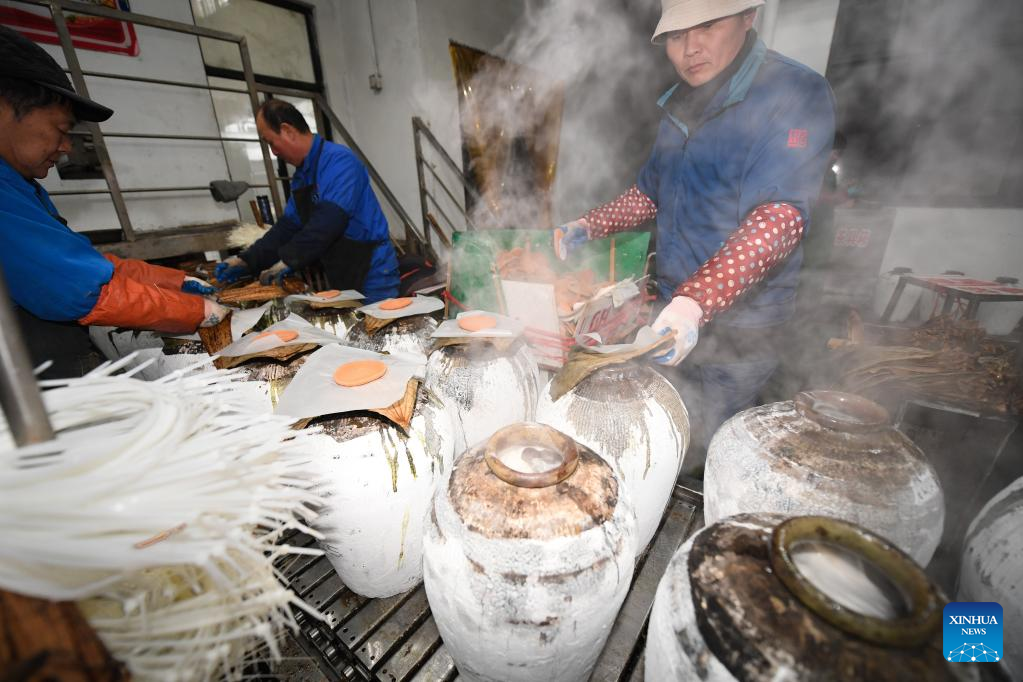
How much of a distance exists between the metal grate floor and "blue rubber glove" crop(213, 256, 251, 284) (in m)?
3.70

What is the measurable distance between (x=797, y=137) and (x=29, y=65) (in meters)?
4.09

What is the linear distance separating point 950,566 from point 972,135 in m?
5.43

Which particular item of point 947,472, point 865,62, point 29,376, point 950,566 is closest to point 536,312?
point 29,376

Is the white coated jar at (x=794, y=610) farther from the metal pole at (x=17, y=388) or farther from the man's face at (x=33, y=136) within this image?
the man's face at (x=33, y=136)

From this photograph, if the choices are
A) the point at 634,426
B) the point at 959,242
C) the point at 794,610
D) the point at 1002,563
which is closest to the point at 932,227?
the point at 959,242

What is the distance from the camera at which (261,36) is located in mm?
Answer: 6637

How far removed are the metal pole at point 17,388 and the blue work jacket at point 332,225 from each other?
10.7 ft

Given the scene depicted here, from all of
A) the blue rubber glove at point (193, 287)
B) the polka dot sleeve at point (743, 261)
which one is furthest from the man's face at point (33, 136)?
the polka dot sleeve at point (743, 261)

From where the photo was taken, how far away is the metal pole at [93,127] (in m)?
4.17

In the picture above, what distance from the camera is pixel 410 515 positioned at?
1682mm

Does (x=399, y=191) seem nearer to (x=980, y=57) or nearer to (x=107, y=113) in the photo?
(x=107, y=113)

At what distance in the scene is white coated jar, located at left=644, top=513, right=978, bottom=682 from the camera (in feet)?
2.52

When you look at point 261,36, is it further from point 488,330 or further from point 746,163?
point 746,163

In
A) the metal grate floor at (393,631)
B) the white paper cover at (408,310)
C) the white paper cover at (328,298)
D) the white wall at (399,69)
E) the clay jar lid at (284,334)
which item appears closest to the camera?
the metal grate floor at (393,631)
